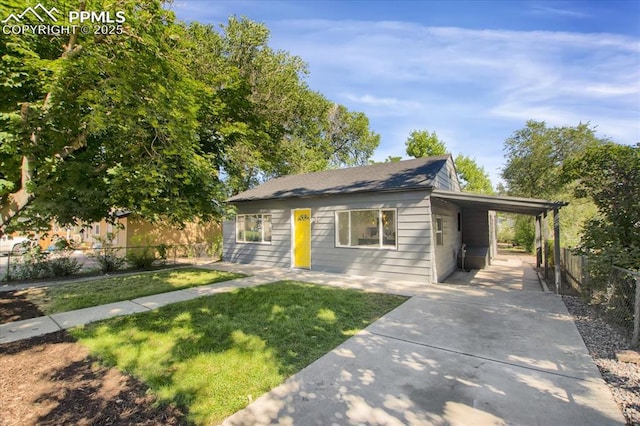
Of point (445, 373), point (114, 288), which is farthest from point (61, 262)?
point (445, 373)

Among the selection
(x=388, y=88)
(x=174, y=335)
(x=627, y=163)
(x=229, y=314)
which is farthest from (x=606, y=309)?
(x=388, y=88)

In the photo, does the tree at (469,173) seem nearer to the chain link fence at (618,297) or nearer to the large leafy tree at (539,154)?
the large leafy tree at (539,154)

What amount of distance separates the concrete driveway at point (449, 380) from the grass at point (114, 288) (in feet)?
18.0

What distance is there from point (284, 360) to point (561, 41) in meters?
10.1

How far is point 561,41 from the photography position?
783 cm

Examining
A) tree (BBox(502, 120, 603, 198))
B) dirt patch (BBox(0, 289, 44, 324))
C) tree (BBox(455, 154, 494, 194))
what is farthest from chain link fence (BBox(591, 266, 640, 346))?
tree (BBox(455, 154, 494, 194))

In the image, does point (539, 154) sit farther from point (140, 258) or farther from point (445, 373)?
point (140, 258)

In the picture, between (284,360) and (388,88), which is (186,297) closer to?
(284,360)

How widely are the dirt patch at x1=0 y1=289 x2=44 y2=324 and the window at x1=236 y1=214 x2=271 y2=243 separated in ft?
21.9

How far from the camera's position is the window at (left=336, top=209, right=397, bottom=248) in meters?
8.91

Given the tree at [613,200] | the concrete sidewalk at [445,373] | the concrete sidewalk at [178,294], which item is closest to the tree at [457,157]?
the concrete sidewalk at [178,294]

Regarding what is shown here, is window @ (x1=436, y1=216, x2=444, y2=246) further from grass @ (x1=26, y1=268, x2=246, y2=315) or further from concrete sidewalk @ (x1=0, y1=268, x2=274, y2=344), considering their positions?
grass @ (x1=26, y1=268, x2=246, y2=315)

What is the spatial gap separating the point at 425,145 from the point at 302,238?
990 inches

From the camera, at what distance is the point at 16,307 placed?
607 cm
